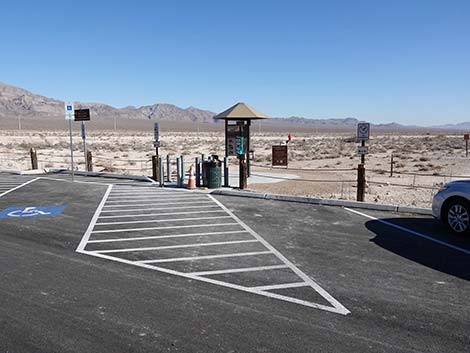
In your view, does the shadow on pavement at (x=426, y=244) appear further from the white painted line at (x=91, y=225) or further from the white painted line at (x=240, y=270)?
the white painted line at (x=91, y=225)

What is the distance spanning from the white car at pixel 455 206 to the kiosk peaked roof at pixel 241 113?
9.65 metres

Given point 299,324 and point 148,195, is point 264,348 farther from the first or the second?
point 148,195

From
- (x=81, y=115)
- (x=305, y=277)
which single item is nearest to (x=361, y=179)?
(x=305, y=277)

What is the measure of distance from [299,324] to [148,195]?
967 centimetres

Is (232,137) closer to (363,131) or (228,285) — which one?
(363,131)

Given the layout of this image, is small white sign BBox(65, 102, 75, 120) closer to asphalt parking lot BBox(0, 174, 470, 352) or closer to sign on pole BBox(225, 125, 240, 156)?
sign on pole BBox(225, 125, 240, 156)

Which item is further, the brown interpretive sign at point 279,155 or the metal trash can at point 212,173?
the brown interpretive sign at point 279,155

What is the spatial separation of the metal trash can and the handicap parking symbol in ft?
16.3

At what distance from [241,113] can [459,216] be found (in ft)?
34.8

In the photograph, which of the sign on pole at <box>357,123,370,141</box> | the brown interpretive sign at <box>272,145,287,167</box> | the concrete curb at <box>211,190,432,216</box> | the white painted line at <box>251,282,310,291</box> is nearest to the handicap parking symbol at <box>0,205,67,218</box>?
the concrete curb at <box>211,190,432,216</box>

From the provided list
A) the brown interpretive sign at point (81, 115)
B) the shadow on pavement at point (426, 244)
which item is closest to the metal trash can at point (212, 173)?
the shadow on pavement at point (426, 244)

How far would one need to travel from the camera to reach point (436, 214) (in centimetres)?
913

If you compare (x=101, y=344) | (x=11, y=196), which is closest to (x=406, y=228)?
(x=101, y=344)

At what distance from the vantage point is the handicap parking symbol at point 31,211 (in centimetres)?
1064
